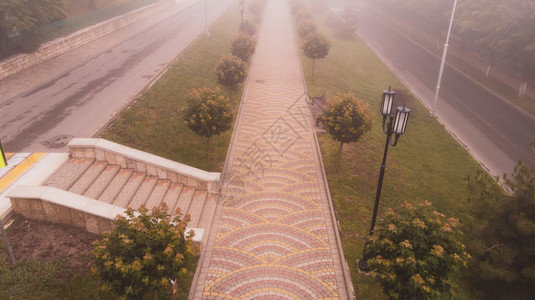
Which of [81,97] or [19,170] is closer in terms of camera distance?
[19,170]

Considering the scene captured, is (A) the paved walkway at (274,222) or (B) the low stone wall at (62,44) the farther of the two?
(B) the low stone wall at (62,44)

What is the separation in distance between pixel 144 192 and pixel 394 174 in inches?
413

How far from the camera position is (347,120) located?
14211mm

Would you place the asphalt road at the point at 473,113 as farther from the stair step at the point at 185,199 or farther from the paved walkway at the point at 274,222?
the stair step at the point at 185,199

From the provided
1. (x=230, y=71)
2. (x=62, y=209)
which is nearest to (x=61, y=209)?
(x=62, y=209)

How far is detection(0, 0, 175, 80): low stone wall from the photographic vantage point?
20.0 metres

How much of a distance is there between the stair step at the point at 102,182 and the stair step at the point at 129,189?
538 mm

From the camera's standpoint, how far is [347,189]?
14.4 meters

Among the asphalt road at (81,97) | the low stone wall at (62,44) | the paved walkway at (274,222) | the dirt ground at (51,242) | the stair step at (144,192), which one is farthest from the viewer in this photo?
the low stone wall at (62,44)

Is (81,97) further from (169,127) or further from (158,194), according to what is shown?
(158,194)

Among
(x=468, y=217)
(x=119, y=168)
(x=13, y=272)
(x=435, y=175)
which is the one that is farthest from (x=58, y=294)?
(x=435, y=175)

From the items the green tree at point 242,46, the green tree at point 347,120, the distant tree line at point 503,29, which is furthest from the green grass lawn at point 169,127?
the distant tree line at point 503,29

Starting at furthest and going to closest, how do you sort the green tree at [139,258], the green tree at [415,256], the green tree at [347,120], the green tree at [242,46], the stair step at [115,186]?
the green tree at [242,46]
the green tree at [347,120]
the stair step at [115,186]
the green tree at [415,256]
the green tree at [139,258]

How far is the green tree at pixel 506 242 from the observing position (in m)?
8.38
